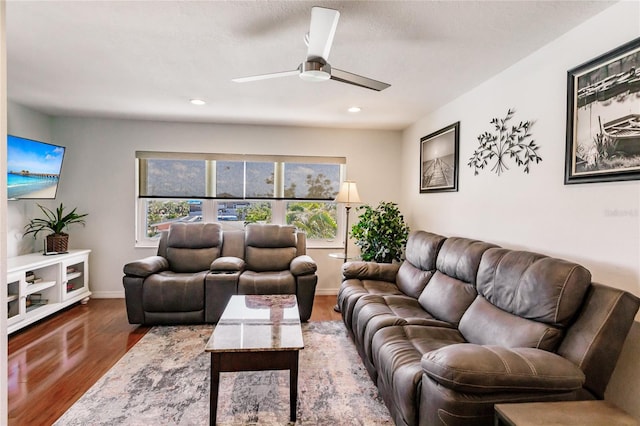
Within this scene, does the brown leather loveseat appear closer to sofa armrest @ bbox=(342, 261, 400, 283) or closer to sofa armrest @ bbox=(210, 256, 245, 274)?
sofa armrest @ bbox=(210, 256, 245, 274)

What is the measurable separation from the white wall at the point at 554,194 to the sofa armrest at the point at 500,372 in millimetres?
574

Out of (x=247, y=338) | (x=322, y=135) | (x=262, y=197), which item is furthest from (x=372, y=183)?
(x=247, y=338)

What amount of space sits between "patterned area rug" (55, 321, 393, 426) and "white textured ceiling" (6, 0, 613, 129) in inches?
90.7

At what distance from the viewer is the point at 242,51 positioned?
2309 millimetres

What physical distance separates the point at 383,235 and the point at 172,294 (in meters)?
2.37

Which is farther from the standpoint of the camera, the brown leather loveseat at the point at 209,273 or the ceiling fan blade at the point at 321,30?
the brown leather loveseat at the point at 209,273

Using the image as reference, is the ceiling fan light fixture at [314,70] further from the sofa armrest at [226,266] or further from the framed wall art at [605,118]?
the sofa armrest at [226,266]

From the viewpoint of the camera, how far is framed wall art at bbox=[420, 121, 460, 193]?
10.8 ft

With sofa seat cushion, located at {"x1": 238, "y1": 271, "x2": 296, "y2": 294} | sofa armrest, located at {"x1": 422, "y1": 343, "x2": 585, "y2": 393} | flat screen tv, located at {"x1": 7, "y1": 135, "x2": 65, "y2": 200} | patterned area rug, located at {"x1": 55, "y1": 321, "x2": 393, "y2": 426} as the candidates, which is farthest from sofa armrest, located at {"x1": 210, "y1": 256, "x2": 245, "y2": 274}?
sofa armrest, located at {"x1": 422, "y1": 343, "x2": 585, "y2": 393}

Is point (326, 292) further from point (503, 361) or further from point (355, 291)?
point (503, 361)

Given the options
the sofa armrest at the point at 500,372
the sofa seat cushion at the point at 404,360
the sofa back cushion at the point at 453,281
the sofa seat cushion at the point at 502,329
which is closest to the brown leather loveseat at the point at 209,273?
the sofa back cushion at the point at 453,281

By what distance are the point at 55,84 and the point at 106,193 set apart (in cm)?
164

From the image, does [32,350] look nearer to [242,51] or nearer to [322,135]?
[242,51]

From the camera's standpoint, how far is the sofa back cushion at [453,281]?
7.65ft
